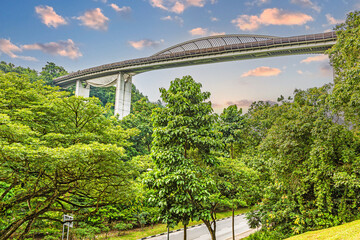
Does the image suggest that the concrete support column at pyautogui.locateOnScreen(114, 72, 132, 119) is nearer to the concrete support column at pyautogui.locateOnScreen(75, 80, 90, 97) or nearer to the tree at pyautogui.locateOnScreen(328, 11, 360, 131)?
the concrete support column at pyautogui.locateOnScreen(75, 80, 90, 97)

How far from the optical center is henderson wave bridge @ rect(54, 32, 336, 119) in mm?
21672

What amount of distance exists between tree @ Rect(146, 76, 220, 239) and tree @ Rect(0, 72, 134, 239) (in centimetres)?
150

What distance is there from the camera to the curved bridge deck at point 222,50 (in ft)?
69.9

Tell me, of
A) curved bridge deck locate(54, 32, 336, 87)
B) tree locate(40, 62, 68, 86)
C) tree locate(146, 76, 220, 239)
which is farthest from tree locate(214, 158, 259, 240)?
tree locate(40, 62, 68, 86)

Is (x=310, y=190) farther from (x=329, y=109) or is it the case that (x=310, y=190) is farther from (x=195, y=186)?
(x=195, y=186)

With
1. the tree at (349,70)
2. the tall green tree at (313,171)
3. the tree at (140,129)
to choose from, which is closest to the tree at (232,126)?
the tree at (140,129)

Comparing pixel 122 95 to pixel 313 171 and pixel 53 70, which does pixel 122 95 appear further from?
pixel 53 70

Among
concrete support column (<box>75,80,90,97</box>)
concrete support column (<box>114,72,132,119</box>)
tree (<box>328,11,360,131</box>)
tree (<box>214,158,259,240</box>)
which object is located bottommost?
tree (<box>214,158,259,240</box>)

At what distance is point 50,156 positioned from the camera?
6.04 m

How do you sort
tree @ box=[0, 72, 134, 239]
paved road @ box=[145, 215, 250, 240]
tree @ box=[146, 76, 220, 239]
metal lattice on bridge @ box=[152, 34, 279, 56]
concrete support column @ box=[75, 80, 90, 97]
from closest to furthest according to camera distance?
tree @ box=[0, 72, 134, 239]
tree @ box=[146, 76, 220, 239]
paved road @ box=[145, 215, 250, 240]
metal lattice on bridge @ box=[152, 34, 279, 56]
concrete support column @ box=[75, 80, 90, 97]

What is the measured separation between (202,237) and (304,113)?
38.4 feet

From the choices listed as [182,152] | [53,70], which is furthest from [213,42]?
[53,70]

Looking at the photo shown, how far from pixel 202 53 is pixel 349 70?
20.3 meters

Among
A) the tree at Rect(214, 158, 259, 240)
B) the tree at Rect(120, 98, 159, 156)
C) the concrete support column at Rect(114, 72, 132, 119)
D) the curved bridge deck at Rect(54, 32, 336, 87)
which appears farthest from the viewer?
the concrete support column at Rect(114, 72, 132, 119)
